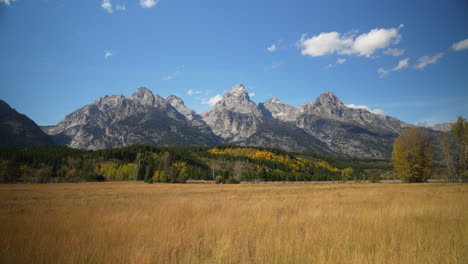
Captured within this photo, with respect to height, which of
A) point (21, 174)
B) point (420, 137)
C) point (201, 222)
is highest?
point (420, 137)

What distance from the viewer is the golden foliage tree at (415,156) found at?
5538 cm

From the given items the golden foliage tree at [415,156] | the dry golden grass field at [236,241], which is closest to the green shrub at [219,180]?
the golden foliage tree at [415,156]

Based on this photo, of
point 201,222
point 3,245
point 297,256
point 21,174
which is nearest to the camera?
point 297,256

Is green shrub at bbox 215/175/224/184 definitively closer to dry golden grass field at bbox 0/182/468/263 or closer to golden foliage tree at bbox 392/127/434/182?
golden foliage tree at bbox 392/127/434/182

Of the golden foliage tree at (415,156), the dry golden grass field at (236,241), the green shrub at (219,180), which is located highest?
the golden foliage tree at (415,156)

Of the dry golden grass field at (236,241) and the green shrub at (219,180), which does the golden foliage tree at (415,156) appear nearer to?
the dry golden grass field at (236,241)

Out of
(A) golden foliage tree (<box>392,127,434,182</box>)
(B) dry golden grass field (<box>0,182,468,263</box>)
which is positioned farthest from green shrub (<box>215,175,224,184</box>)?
(B) dry golden grass field (<box>0,182,468,263</box>)

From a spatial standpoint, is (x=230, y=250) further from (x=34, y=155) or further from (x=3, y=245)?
(x=34, y=155)

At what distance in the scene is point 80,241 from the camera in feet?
17.7

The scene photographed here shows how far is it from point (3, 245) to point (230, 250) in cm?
521

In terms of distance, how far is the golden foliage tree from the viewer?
55375mm

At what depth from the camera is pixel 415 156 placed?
55375mm

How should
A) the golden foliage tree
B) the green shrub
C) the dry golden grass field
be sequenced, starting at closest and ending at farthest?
the dry golden grass field, the golden foliage tree, the green shrub

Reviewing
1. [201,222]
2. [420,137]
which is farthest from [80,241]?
[420,137]
